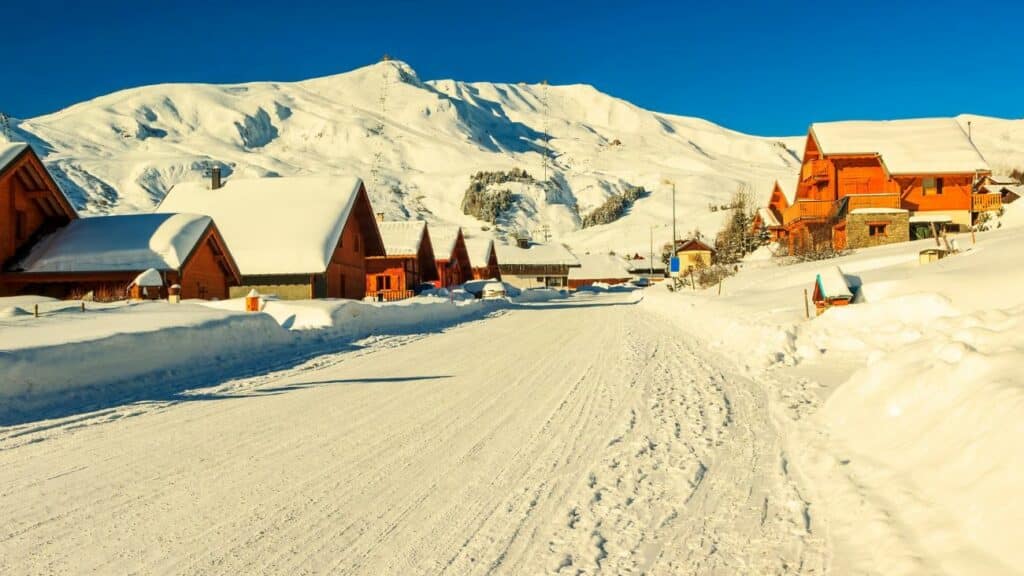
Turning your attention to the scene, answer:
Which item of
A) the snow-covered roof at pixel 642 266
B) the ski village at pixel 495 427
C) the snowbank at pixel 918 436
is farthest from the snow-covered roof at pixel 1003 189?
the snow-covered roof at pixel 642 266

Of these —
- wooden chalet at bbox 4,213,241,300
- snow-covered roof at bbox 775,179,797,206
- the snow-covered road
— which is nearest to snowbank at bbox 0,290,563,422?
the snow-covered road

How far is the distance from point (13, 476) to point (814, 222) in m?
44.6

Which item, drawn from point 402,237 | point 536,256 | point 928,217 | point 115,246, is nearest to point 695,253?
point 928,217

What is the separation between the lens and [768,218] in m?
54.5

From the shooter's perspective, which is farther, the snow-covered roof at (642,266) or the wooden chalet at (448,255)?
the snow-covered roof at (642,266)

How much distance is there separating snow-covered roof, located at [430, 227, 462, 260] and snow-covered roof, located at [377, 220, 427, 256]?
10085 millimetres

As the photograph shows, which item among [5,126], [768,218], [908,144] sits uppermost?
[5,126]

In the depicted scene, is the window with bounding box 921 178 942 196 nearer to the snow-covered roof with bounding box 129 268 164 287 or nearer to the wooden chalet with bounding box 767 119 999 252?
the wooden chalet with bounding box 767 119 999 252

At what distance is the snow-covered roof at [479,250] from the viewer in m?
75.7

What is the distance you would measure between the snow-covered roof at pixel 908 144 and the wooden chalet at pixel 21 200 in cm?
3888

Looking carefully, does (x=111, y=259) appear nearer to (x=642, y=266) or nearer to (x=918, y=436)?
(x=918, y=436)

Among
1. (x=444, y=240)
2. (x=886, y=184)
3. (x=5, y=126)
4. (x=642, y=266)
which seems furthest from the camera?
(x=5, y=126)

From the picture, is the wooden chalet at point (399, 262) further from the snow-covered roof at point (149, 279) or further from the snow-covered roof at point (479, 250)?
the snow-covered roof at point (479, 250)

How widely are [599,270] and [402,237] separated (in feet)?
191
